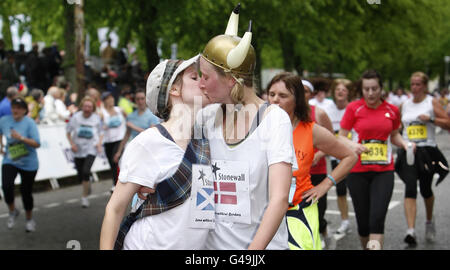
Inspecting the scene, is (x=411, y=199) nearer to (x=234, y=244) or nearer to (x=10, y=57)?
(x=234, y=244)

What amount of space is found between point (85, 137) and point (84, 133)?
0.07m

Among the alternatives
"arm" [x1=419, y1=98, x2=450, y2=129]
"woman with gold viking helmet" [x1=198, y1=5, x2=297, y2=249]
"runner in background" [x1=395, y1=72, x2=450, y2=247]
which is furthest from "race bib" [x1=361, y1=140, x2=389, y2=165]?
"woman with gold viking helmet" [x1=198, y1=5, x2=297, y2=249]

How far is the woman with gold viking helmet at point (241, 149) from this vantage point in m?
2.46

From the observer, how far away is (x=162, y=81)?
8.47 feet

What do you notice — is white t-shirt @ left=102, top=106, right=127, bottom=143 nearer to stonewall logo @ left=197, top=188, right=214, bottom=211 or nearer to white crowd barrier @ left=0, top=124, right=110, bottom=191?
white crowd barrier @ left=0, top=124, right=110, bottom=191

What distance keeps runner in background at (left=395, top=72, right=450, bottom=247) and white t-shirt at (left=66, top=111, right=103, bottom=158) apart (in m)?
5.06

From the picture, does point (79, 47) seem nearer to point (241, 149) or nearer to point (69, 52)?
point (69, 52)

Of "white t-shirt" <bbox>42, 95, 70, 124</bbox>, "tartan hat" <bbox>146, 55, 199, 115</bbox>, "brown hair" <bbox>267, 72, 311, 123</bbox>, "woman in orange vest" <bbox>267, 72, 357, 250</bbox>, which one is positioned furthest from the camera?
"white t-shirt" <bbox>42, 95, 70, 124</bbox>

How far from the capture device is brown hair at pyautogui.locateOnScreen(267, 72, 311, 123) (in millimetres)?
4137

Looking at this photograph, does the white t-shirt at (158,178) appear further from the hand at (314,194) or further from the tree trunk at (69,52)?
the tree trunk at (69,52)

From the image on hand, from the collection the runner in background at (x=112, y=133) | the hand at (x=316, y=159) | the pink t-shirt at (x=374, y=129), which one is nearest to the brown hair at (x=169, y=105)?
the hand at (x=316, y=159)

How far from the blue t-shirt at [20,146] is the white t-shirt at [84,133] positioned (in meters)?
1.68

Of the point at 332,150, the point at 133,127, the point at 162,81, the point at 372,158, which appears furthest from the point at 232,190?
the point at 133,127
